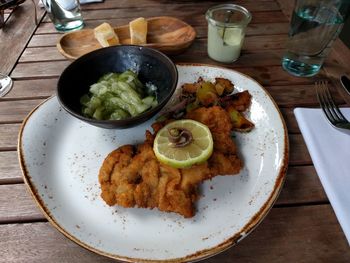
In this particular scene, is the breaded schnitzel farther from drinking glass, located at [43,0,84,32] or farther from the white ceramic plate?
drinking glass, located at [43,0,84,32]

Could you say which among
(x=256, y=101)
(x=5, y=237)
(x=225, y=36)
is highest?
(x=225, y=36)

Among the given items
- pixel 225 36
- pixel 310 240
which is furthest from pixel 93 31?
pixel 310 240

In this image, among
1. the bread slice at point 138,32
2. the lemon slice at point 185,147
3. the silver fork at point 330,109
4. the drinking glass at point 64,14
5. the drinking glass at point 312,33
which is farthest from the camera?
the drinking glass at point 64,14

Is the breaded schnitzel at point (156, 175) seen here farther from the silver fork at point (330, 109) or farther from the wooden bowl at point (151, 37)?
the wooden bowl at point (151, 37)

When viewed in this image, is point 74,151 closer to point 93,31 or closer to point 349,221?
point 93,31

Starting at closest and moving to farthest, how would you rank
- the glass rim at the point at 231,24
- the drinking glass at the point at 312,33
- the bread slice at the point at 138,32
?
the drinking glass at the point at 312,33, the glass rim at the point at 231,24, the bread slice at the point at 138,32

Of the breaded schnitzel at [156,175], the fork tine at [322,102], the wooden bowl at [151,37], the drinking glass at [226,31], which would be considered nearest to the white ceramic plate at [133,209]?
the breaded schnitzel at [156,175]

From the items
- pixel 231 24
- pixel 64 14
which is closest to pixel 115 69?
pixel 231 24
